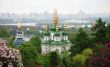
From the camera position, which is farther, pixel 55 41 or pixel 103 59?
pixel 55 41

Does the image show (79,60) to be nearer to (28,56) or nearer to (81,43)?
(81,43)

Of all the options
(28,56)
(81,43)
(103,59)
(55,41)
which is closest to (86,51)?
(81,43)

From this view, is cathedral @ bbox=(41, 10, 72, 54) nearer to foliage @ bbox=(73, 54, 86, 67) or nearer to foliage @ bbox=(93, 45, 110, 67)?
foliage @ bbox=(73, 54, 86, 67)

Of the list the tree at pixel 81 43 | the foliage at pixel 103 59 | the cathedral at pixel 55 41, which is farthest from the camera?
the cathedral at pixel 55 41

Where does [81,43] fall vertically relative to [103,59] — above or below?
below

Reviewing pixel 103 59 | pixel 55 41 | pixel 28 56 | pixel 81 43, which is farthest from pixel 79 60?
pixel 55 41

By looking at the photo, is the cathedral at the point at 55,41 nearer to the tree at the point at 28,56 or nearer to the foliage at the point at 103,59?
the tree at the point at 28,56

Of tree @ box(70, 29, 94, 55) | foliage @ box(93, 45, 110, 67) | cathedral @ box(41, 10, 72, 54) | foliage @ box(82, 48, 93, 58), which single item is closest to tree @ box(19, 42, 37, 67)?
tree @ box(70, 29, 94, 55)

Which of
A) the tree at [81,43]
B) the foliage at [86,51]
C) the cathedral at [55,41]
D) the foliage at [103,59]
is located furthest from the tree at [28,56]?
the foliage at [103,59]

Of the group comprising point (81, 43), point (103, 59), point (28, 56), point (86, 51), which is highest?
point (103, 59)

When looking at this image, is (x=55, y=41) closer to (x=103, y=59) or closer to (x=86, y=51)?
(x=86, y=51)

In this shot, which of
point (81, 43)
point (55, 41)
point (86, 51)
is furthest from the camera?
point (55, 41)

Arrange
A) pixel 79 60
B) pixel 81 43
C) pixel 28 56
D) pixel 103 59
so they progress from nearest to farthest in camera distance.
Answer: pixel 103 59 → pixel 79 60 → pixel 81 43 → pixel 28 56

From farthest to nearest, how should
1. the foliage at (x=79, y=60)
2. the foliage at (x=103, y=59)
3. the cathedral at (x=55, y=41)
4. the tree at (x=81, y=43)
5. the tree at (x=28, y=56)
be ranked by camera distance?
the cathedral at (x=55, y=41), the tree at (x=28, y=56), the tree at (x=81, y=43), the foliage at (x=79, y=60), the foliage at (x=103, y=59)
